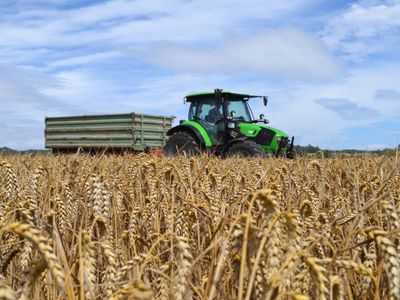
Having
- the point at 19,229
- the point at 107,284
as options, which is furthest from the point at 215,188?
the point at 19,229

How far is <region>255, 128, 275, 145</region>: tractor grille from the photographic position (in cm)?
1195

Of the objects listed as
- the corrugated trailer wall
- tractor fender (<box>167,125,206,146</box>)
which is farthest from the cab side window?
the corrugated trailer wall

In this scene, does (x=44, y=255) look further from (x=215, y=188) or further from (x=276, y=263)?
(x=215, y=188)

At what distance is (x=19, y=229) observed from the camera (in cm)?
79

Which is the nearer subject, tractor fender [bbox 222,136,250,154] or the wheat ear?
the wheat ear

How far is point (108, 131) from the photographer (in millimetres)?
18094

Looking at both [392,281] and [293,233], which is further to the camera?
[293,233]

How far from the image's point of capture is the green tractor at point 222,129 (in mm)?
A: 11945

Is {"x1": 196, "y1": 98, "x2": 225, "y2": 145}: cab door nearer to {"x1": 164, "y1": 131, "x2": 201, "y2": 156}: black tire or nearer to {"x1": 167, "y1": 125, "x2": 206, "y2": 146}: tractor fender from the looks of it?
{"x1": 167, "y1": 125, "x2": 206, "y2": 146}: tractor fender

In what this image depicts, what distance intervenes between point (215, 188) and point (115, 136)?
15.9m

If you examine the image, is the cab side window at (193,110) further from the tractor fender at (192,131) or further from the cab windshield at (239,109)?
the cab windshield at (239,109)

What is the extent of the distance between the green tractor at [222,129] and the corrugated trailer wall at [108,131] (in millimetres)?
4130

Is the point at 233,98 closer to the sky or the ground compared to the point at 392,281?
closer to the sky

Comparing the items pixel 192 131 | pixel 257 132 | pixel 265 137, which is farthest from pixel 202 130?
pixel 265 137
